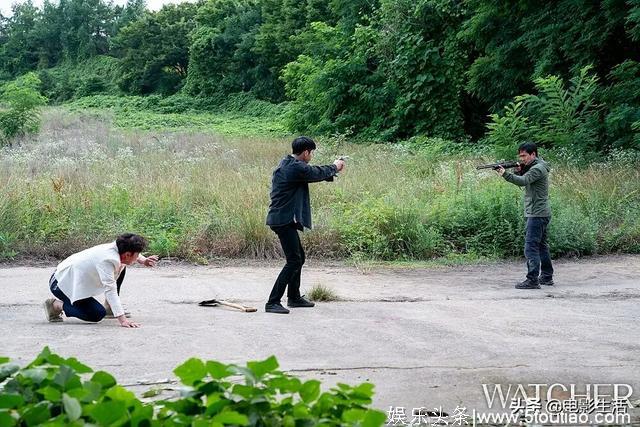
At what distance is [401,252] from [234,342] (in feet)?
20.9

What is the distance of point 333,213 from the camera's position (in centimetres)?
1396

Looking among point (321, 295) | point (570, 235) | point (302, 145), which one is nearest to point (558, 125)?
point (570, 235)

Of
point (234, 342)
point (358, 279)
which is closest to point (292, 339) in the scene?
point (234, 342)

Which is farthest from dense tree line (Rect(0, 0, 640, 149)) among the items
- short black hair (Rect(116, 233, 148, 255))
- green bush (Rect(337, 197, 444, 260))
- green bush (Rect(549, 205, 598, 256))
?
short black hair (Rect(116, 233, 148, 255))

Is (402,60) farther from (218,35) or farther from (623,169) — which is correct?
(218,35)

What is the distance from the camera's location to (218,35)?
6525 cm

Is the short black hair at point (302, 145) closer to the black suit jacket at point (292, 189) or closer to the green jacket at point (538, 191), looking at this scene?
the black suit jacket at point (292, 189)

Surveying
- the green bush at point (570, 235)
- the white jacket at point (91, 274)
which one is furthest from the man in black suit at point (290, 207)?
the green bush at point (570, 235)

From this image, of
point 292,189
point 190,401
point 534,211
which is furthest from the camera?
point 534,211

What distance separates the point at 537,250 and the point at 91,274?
599 centimetres

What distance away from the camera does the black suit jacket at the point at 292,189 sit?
28.5 feet

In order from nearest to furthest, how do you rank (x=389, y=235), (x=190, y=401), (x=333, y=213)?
(x=190, y=401), (x=389, y=235), (x=333, y=213)

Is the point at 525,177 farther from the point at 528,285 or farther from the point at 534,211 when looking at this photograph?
the point at 528,285

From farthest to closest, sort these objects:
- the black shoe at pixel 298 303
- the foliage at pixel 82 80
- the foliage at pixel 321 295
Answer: the foliage at pixel 82 80 → the foliage at pixel 321 295 → the black shoe at pixel 298 303
